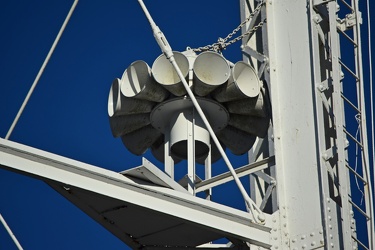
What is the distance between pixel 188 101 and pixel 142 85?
658 mm

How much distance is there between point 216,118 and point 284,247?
10.5 feet

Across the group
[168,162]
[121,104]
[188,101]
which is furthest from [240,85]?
[121,104]

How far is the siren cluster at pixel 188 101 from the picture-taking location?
17859 millimetres

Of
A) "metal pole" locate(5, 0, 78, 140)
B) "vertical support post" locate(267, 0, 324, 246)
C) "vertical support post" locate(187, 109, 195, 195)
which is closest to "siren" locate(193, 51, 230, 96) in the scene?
"vertical support post" locate(187, 109, 195, 195)

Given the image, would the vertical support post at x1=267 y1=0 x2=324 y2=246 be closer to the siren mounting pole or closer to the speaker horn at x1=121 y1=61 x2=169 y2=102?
the siren mounting pole

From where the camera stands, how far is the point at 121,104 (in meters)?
18.3

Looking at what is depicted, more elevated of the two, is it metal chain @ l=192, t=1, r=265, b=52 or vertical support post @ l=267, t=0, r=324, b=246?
metal chain @ l=192, t=1, r=265, b=52

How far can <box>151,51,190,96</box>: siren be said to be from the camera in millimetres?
17828

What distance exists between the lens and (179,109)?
712 inches

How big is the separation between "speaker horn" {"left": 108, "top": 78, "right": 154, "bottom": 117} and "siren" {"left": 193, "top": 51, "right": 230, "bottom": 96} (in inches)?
33.4

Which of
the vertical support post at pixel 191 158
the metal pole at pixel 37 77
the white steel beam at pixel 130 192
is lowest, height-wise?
the white steel beam at pixel 130 192

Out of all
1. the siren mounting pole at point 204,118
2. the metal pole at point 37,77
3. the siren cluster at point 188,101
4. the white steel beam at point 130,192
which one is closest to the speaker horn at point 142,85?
the siren cluster at point 188,101

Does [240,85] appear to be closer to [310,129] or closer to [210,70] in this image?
[210,70]

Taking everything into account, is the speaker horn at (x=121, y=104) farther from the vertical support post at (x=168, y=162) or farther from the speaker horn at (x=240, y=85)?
the speaker horn at (x=240, y=85)
